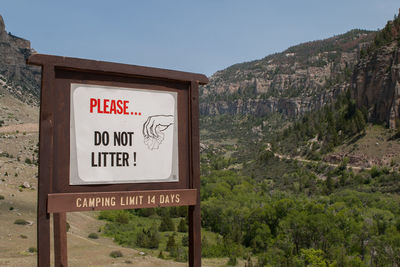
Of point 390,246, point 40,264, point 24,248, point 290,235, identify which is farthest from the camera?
point 290,235

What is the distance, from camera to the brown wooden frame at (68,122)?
4895 mm

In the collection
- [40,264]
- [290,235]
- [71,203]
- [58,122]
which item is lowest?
[290,235]

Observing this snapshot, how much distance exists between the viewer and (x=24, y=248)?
26969 millimetres

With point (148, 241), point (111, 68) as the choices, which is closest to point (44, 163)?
point (111, 68)

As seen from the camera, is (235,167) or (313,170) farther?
(235,167)

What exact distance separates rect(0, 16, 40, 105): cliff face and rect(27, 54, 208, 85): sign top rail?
387 feet

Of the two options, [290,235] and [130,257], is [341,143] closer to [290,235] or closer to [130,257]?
[290,235]

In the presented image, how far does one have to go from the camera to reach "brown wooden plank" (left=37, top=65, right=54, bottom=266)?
15.9 ft

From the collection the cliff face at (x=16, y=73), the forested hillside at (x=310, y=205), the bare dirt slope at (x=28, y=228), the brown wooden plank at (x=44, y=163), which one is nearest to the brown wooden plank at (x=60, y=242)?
the brown wooden plank at (x=44, y=163)

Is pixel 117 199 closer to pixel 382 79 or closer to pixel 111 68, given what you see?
pixel 111 68

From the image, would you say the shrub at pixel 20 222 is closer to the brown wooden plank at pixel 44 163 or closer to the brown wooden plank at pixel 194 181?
the brown wooden plank at pixel 194 181

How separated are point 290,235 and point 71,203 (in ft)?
116

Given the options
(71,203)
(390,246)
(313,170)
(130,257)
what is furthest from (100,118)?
(313,170)

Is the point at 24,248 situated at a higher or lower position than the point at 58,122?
lower
